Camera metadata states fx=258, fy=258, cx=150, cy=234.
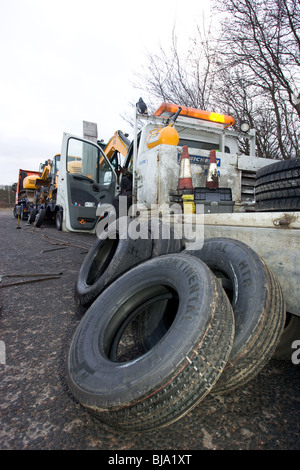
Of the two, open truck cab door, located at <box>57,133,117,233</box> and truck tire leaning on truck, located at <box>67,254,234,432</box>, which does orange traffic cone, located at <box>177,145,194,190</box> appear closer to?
truck tire leaning on truck, located at <box>67,254,234,432</box>

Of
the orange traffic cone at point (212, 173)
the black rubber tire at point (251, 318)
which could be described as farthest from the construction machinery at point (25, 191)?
the black rubber tire at point (251, 318)

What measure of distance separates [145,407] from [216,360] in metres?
0.36

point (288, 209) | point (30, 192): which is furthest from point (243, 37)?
point (30, 192)

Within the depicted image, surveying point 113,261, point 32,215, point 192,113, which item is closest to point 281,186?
point 113,261

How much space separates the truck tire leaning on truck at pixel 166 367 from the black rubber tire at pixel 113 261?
2.41 feet

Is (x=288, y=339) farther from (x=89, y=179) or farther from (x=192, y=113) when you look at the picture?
(x=89, y=179)

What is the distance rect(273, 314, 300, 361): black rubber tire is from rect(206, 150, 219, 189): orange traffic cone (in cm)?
270

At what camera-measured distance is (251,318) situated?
139 cm

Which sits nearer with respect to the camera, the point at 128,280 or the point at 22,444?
the point at 22,444

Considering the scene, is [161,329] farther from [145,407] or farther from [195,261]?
[145,407]

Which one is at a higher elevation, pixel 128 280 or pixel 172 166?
pixel 172 166

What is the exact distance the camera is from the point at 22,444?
108 centimetres
